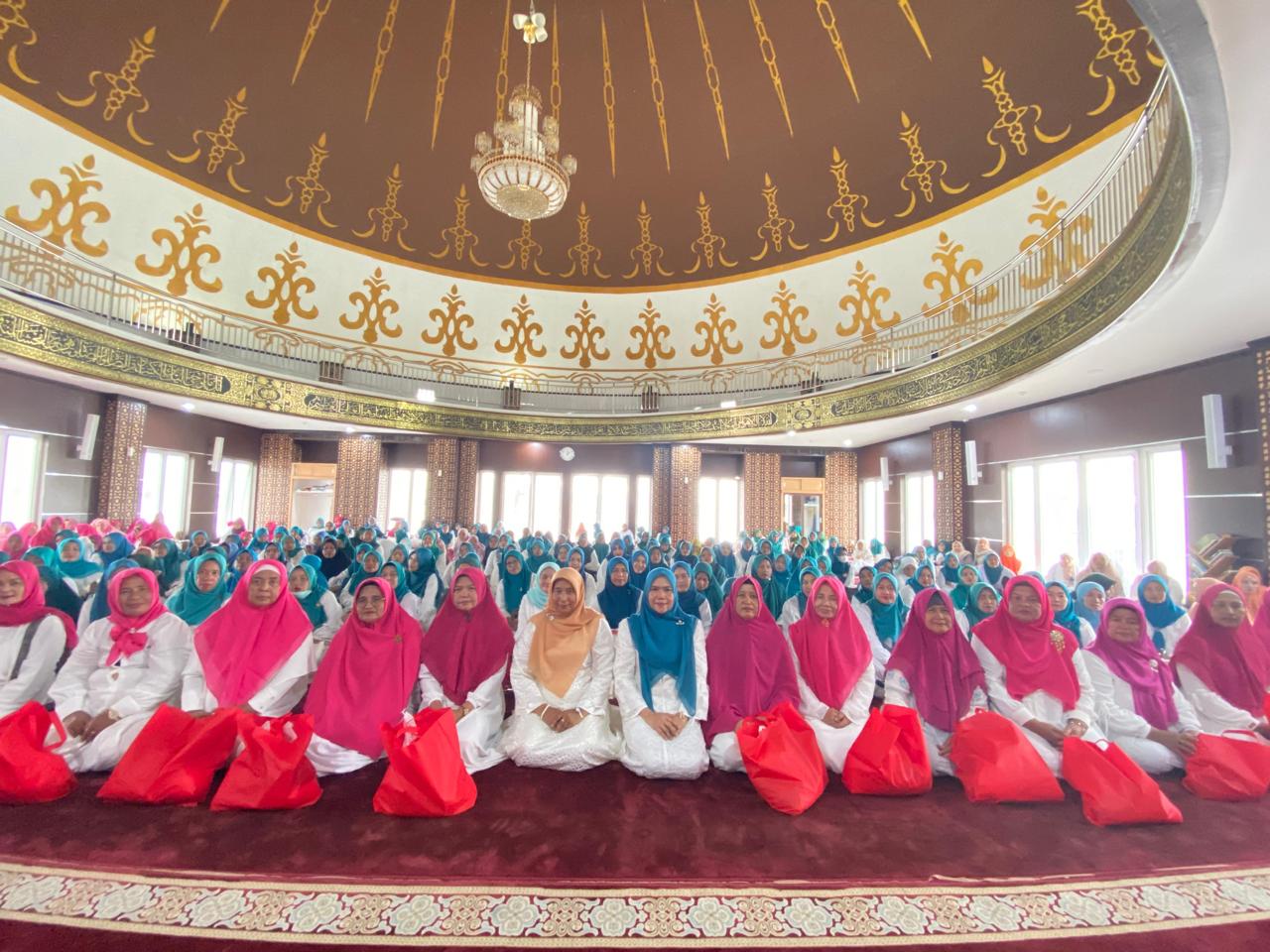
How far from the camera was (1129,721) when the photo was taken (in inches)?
101

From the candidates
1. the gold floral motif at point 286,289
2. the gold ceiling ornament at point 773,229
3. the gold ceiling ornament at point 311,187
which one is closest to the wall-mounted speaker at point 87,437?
the gold floral motif at point 286,289

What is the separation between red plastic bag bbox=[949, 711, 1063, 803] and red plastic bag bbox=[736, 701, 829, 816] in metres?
0.56

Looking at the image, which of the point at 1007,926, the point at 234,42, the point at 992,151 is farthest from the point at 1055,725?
the point at 234,42

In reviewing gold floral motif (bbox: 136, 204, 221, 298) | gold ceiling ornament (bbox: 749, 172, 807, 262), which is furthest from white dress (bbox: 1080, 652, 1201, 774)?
gold floral motif (bbox: 136, 204, 221, 298)

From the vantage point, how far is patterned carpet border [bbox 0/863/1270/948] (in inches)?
58.5

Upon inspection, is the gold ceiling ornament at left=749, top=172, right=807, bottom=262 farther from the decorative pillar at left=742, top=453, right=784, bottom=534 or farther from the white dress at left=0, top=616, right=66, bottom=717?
the white dress at left=0, top=616, right=66, bottom=717

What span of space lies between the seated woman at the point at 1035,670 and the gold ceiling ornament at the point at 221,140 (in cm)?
1142

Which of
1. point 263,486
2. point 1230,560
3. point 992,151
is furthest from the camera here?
point 263,486

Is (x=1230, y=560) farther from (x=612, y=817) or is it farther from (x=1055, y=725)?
(x=612, y=817)

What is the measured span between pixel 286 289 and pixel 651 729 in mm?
10883

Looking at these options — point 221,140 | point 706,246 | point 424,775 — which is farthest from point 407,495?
point 424,775

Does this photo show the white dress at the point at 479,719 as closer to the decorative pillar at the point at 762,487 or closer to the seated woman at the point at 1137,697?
the seated woman at the point at 1137,697

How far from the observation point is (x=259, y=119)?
8812 millimetres

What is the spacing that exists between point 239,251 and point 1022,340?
37.7 feet
